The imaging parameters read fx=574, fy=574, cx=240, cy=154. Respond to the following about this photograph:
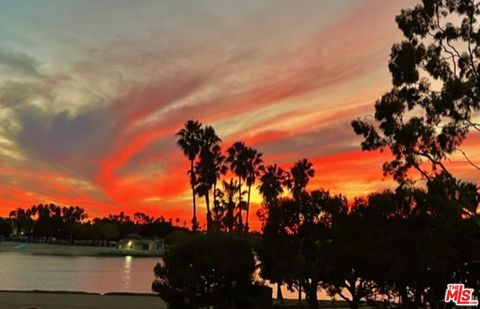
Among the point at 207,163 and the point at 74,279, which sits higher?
the point at 207,163

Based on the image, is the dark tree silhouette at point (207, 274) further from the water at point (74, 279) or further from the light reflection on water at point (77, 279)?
the water at point (74, 279)

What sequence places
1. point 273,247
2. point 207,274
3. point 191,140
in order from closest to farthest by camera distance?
point 207,274 < point 273,247 < point 191,140

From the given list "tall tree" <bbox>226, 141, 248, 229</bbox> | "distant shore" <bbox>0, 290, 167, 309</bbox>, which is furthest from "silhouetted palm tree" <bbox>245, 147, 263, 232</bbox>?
"distant shore" <bbox>0, 290, 167, 309</bbox>

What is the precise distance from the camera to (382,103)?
79.5 ft

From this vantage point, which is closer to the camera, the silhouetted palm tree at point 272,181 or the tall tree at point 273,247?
the tall tree at point 273,247

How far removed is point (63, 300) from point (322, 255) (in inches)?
610

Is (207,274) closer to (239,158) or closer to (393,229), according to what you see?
(393,229)

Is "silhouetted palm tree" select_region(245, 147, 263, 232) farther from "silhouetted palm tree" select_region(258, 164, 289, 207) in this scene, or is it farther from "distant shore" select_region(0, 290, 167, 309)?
"distant shore" select_region(0, 290, 167, 309)

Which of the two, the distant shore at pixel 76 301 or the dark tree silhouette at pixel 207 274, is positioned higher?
the dark tree silhouette at pixel 207 274

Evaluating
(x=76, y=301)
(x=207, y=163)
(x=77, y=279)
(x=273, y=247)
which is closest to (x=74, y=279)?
(x=77, y=279)

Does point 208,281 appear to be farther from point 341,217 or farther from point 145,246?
point 145,246

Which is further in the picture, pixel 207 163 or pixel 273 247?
pixel 207 163

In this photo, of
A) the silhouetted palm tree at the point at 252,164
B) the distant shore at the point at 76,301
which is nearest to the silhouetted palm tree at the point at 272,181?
the silhouetted palm tree at the point at 252,164

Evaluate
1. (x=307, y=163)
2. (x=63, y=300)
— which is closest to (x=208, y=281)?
(x=63, y=300)
